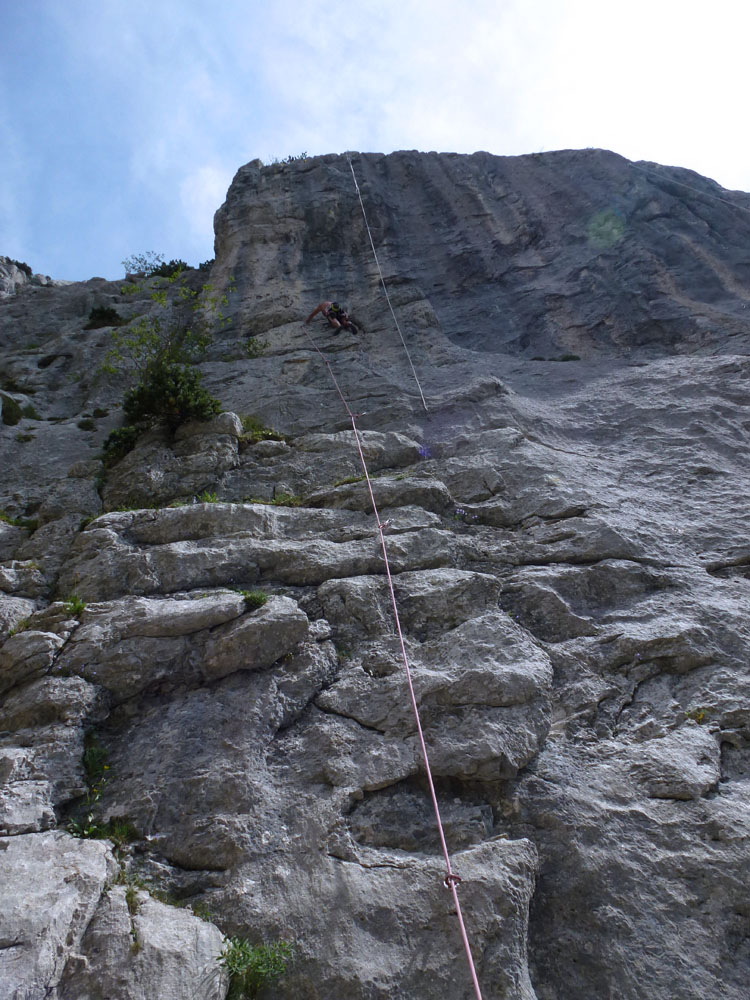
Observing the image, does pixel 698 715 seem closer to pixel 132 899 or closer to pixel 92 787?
pixel 132 899

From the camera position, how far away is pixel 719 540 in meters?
8.38

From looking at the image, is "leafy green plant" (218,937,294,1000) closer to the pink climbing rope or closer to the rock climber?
the pink climbing rope

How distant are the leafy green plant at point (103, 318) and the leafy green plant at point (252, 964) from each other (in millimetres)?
15750

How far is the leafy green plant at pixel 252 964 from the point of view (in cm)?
451

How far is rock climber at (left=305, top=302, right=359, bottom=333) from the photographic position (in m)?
15.4

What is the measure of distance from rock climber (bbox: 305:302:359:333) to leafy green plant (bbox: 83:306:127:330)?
554 centimetres

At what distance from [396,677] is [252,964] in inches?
106

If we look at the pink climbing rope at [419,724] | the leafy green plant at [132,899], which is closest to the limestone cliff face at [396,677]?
the leafy green plant at [132,899]

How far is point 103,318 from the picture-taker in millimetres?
17703

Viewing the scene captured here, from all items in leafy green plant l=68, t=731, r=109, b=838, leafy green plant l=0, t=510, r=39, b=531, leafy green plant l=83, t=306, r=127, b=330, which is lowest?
leafy green plant l=68, t=731, r=109, b=838

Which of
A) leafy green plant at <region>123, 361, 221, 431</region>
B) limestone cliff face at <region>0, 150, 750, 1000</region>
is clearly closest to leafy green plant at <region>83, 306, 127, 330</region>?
limestone cliff face at <region>0, 150, 750, 1000</region>

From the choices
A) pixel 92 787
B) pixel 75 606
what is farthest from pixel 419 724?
pixel 75 606

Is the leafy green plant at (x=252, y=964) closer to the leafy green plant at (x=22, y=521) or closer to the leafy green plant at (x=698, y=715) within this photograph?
the leafy green plant at (x=698, y=715)

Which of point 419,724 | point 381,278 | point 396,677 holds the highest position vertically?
point 381,278
